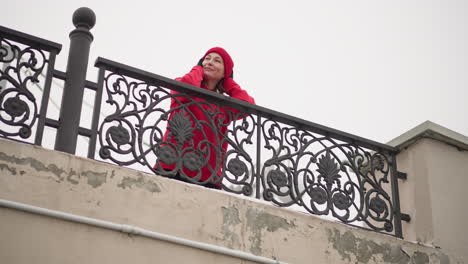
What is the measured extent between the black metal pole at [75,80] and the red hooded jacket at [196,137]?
69 centimetres

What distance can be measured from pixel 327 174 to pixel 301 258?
89 centimetres

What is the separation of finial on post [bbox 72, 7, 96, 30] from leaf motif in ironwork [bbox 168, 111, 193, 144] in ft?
3.15

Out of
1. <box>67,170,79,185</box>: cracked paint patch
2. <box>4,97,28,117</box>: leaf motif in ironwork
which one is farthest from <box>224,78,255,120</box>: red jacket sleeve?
<box>4,97,28,117</box>: leaf motif in ironwork

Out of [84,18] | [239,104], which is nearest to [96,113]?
[84,18]

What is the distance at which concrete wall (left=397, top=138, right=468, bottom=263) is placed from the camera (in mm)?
6320

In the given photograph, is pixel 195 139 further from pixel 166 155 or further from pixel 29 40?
pixel 29 40

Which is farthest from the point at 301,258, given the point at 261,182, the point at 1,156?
the point at 1,156

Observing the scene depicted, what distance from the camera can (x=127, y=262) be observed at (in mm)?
4871

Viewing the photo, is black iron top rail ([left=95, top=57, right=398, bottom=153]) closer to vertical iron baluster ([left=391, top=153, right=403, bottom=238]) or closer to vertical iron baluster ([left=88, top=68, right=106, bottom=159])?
vertical iron baluster ([left=88, top=68, right=106, bottom=159])

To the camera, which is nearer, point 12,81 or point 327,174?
point 12,81

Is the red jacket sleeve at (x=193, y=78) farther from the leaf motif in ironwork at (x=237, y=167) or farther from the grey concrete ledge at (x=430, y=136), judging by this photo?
the grey concrete ledge at (x=430, y=136)

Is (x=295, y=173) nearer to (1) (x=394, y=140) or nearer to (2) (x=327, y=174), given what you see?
(2) (x=327, y=174)

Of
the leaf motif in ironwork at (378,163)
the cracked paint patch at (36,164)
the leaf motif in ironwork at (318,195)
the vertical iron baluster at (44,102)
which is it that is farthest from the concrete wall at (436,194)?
the vertical iron baluster at (44,102)

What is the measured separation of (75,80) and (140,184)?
93cm
